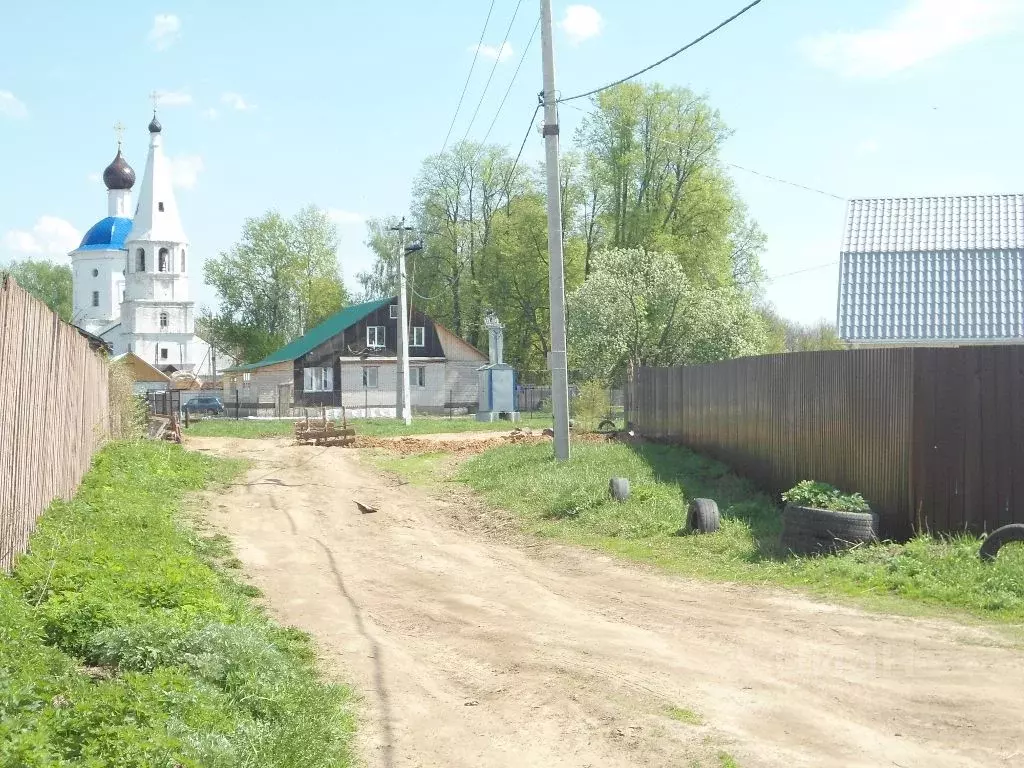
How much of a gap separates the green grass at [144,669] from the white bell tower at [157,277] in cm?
7151

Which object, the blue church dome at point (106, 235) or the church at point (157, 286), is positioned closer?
the church at point (157, 286)

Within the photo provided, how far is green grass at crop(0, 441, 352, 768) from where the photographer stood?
16.1 ft

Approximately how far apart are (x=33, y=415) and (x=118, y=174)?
295 feet

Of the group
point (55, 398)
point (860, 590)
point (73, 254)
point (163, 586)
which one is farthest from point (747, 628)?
point (73, 254)

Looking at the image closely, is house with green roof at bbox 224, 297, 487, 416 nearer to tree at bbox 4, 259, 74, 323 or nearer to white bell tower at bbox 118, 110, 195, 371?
white bell tower at bbox 118, 110, 195, 371

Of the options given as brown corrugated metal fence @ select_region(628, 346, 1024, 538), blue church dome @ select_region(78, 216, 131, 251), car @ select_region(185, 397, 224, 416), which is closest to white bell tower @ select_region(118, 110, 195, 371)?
blue church dome @ select_region(78, 216, 131, 251)

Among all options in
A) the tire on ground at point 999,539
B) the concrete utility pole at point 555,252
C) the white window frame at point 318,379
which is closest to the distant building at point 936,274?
the concrete utility pole at point 555,252

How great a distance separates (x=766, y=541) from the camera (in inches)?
457

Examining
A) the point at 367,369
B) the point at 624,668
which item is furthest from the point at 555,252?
the point at 367,369

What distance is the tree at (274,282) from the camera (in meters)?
85.1

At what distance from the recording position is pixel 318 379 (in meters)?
59.4

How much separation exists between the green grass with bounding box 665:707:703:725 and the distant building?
16.3 meters

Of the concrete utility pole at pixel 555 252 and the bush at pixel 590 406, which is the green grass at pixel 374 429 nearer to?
the bush at pixel 590 406

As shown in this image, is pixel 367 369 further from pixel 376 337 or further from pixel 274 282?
pixel 274 282
